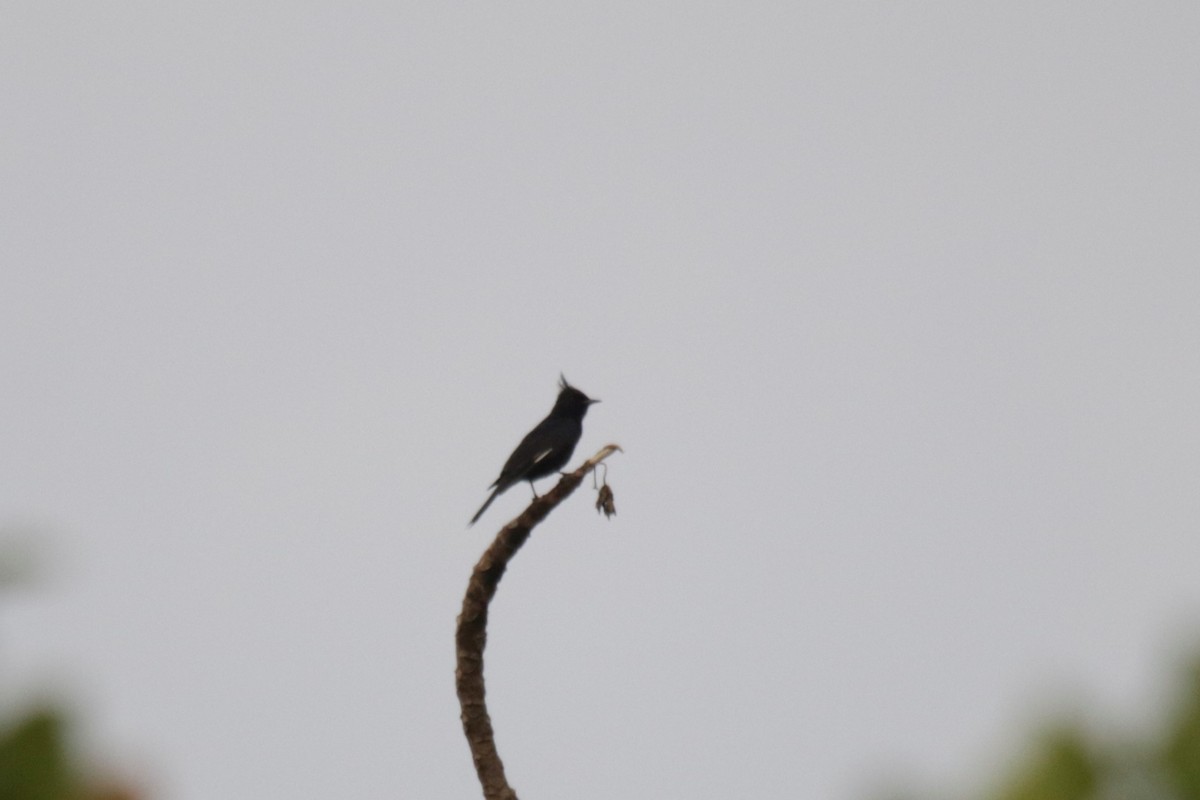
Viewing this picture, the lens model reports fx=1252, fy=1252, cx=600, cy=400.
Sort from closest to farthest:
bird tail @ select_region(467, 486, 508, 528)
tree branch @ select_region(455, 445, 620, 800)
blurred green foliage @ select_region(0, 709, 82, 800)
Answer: blurred green foliage @ select_region(0, 709, 82, 800) < tree branch @ select_region(455, 445, 620, 800) < bird tail @ select_region(467, 486, 508, 528)

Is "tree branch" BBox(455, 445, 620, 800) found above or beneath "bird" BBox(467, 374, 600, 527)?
beneath

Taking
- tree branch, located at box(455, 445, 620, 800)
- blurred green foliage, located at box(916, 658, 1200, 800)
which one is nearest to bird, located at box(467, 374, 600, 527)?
tree branch, located at box(455, 445, 620, 800)

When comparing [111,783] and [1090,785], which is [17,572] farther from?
[1090,785]

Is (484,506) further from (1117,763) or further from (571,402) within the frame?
(1117,763)

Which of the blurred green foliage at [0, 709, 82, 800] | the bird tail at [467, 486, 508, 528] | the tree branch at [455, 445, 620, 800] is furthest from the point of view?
the bird tail at [467, 486, 508, 528]

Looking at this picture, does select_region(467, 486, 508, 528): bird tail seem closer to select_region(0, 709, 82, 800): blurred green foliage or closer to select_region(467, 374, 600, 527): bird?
select_region(467, 374, 600, 527): bird

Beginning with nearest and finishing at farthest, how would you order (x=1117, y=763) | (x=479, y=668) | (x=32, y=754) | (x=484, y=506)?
(x=32, y=754) < (x=1117, y=763) < (x=479, y=668) < (x=484, y=506)

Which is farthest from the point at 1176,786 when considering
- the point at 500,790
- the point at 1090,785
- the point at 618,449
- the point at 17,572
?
the point at 618,449

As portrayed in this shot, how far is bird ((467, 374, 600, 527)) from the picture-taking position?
11.1 meters

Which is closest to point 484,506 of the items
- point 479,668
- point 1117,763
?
point 479,668

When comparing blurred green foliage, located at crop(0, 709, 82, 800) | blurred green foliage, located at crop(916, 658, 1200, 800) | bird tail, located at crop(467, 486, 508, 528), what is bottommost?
blurred green foliage, located at crop(916, 658, 1200, 800)

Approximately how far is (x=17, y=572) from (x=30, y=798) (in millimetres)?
312

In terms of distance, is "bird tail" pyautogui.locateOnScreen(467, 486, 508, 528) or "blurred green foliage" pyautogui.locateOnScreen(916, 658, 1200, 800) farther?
"bird tail" pyautogui.locateOnScreen(467, 486, 508, 528)

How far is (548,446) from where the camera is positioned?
37.0 ft
